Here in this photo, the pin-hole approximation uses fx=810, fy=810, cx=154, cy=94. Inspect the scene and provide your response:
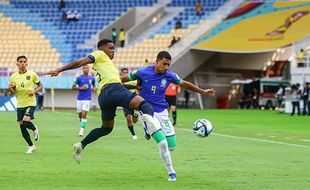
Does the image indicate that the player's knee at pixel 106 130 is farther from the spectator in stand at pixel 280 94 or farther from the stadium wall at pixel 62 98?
the stadium wall at pixel 62 98

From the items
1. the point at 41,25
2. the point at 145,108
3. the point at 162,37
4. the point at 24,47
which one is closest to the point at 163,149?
the point at 145,108

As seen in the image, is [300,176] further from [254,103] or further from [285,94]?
[254,103]

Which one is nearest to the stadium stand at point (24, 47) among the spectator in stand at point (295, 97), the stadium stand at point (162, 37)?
the stadium stand at point (162, 37)

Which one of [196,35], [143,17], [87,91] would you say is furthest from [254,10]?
[87,91]

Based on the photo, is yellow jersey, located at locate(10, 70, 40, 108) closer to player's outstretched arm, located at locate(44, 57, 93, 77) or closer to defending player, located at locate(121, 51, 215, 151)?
defending player, located at locate(121, 51, 215, 151)

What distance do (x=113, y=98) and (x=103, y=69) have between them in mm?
744

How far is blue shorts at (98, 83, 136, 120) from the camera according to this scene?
12859mm

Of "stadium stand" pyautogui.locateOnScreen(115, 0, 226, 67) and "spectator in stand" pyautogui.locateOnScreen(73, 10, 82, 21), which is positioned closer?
"stadium stand" pyautogui.locateOnScreen(115, 0, 226, 67)

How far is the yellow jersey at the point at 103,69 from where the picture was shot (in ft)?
44.1

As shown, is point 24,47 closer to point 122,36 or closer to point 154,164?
point 122,36

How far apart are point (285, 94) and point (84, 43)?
18949 millimetres

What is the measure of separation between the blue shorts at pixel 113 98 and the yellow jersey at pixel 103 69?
0.16 m

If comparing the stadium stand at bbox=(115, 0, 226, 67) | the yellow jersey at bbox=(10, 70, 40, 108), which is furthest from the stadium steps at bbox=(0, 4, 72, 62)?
the yellow jersey at bbox=(10, 70, 40, 108)

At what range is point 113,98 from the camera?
13.0m
